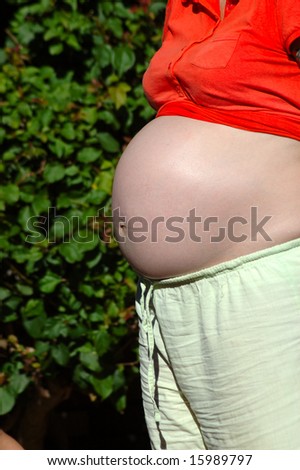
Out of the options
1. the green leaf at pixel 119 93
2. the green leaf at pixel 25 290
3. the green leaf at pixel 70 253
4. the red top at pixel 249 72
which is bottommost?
the green leaf at pixel 25 290

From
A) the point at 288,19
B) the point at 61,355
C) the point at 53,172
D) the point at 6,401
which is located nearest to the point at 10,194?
the point at 53,172

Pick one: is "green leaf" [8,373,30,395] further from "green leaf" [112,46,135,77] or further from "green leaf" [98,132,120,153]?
"green leaf" [112,46,135,77]

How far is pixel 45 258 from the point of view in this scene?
95.7 inches

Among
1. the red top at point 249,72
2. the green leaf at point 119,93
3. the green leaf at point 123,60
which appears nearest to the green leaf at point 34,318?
the green leaf at point 119,93

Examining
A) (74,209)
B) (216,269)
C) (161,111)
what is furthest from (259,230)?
(74,209)

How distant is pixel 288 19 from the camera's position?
146 cm

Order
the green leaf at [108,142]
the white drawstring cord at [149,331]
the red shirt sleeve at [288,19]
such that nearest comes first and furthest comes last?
the red shirt sleeve at [288,19] < the white drawstring cord at [149,331] < the green leaf at [108,142]

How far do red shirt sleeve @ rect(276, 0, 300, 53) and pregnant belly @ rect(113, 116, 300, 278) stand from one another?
203 mm

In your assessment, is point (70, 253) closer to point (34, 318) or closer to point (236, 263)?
point (34, 318)

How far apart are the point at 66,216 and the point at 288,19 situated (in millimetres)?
1173

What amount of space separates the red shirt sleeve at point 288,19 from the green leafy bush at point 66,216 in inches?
42.2

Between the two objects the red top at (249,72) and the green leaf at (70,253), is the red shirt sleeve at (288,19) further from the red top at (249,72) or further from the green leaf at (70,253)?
the green leaf at (70,253)

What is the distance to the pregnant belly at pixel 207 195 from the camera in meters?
1.52
